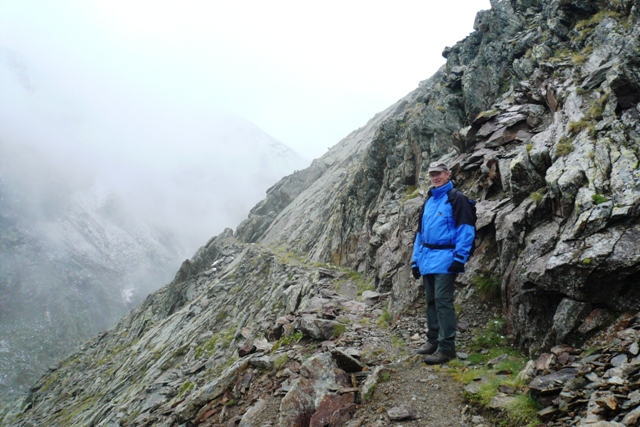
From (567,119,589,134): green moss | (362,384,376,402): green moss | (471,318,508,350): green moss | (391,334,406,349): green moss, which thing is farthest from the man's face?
(362,384,376,402): green moss

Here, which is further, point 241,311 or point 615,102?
point 241,311

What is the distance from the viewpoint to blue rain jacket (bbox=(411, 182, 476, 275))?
8.57 meters

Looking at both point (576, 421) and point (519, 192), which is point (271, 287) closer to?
point (519, 192)

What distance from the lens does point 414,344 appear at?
33.4 ft

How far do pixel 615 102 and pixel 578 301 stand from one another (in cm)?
563

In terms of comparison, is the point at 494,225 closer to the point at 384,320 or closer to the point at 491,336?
the point at 491,336

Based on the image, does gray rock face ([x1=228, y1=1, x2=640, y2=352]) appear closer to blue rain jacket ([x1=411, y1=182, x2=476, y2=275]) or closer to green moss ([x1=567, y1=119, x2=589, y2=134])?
green moss ([x1=567, y1=119, x2=589, y2=134])

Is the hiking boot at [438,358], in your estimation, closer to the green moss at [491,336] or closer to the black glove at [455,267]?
the green moss at [491,336]

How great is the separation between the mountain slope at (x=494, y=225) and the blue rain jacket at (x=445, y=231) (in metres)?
1.52

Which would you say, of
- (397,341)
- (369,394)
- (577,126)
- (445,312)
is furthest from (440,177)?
(369,394)

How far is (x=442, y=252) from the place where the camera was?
8.84 meters

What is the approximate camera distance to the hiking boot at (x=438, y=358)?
8492 millimetres

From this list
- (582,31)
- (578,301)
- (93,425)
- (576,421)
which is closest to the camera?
(576,421)

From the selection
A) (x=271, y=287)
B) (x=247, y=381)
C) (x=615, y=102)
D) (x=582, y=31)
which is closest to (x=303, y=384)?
(x=247, y=381)
